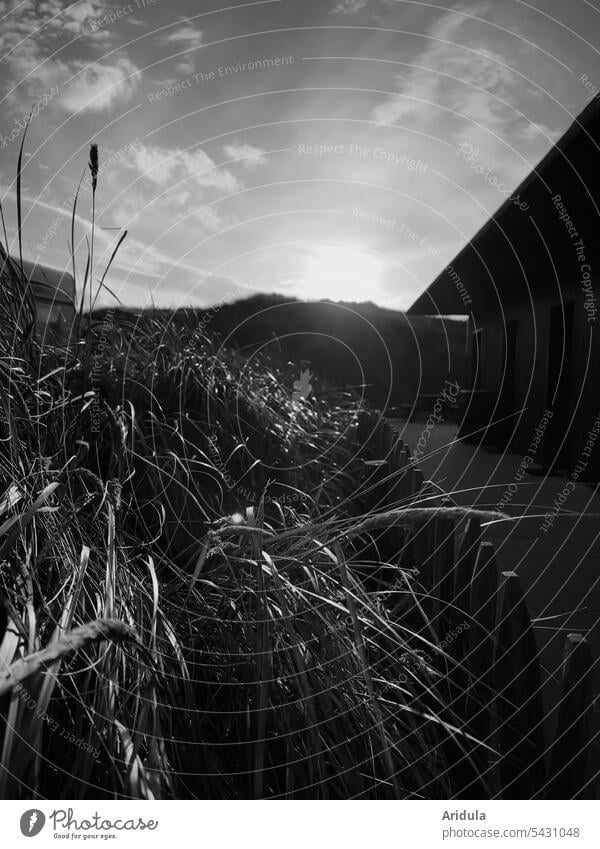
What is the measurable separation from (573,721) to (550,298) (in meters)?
7.78

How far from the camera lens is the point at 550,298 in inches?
315

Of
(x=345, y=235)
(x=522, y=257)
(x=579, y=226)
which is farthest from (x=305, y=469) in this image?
(x=522, y=257)

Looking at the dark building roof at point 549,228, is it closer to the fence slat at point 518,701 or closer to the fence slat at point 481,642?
the fence slat at point 481,642

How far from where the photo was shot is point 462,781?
125 cm

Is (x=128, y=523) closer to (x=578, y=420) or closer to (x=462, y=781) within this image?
(x=462, y=781)

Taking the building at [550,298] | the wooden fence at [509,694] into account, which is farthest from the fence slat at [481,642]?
the building at [550,298]

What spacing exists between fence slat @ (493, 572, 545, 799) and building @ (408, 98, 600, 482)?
1836 millimetres

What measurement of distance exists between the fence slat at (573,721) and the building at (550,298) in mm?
1969

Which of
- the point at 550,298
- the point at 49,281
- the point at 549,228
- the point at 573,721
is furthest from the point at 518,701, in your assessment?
the point at 550,298

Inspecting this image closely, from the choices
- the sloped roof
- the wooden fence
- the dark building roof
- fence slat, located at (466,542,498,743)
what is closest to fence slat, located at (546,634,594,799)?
the wooden fence

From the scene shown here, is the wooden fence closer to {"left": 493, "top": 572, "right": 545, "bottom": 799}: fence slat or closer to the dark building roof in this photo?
{"left": 493, "top": 572, "right": 545, "bottom": 799}: fence slat

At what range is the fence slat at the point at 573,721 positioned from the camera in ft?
3.63

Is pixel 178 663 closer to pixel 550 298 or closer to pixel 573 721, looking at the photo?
pixel 573 721

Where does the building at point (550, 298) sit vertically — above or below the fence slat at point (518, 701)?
above
